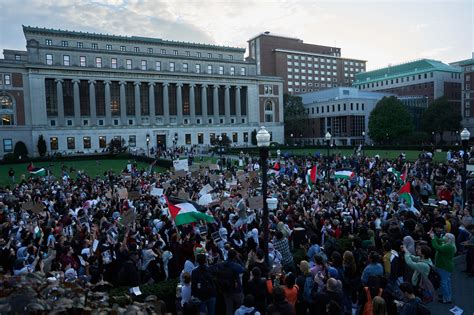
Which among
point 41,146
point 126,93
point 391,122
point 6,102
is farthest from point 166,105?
point 391,122

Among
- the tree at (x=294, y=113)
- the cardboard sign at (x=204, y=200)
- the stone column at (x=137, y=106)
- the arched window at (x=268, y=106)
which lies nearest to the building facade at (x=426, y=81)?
the tree at (x=294, y=113)

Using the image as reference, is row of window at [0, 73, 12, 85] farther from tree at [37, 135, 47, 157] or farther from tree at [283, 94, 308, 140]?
tree at [283, 94, 308, 140]

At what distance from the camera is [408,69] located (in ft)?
357

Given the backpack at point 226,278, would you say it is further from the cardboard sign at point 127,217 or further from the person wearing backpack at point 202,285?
the cardboard sign at point 127,217

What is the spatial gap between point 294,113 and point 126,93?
47.2 meters

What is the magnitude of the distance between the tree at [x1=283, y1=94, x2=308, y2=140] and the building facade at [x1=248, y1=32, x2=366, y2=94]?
2603cm

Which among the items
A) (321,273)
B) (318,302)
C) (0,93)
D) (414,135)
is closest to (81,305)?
(318,302)

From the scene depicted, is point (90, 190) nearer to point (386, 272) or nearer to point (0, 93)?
point (386, 272)

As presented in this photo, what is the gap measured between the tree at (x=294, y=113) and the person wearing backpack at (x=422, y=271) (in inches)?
3830

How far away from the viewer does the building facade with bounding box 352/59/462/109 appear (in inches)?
3939

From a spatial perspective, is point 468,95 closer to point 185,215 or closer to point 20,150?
point 20,150

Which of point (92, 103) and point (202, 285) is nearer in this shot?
point (202, 285)

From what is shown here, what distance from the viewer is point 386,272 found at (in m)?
9.12

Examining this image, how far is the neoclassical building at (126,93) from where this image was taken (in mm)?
72875
